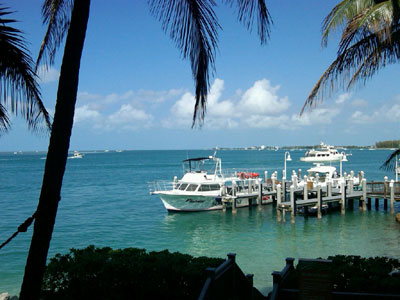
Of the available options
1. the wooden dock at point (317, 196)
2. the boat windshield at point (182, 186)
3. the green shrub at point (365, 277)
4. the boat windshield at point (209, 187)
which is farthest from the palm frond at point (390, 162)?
the boat windshield at point (182, 186)

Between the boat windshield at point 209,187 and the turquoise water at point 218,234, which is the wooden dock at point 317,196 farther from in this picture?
the boat windshield at point 209,187

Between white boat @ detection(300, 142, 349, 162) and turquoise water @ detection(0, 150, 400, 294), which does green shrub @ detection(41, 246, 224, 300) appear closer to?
turquoise water @ detection(0, 150, 400, 294)

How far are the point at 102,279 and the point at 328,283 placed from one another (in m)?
4.43

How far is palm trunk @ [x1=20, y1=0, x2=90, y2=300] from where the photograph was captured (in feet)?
12.1

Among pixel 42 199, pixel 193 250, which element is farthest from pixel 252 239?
pixel 42 199

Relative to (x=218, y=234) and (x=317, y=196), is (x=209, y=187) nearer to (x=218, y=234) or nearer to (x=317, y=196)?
(x=218, y=234)

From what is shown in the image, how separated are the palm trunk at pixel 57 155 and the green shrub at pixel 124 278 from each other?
3.92 meters

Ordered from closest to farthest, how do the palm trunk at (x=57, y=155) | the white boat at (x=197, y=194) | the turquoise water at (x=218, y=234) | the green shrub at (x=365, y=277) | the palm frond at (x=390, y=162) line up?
the palm trunk at (x=57, y=155) < the green shrub at (x=365, y=277) < the palm frond at (x=390, y=162) < the turquoise water at (x=218, y=234) < the white boat at (x=197, y=194)

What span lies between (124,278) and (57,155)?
14.4 ft

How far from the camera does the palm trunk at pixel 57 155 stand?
12.1 feet

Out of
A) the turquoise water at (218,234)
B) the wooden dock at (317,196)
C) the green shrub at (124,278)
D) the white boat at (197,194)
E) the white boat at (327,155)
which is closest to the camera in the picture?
the green shrub at (124,278)

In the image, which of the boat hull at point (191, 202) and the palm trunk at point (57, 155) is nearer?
the palm trunk at point (57, 155)

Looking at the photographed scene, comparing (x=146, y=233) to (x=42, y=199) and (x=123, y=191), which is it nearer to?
(x=42, y=199)

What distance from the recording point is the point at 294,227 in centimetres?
2564
